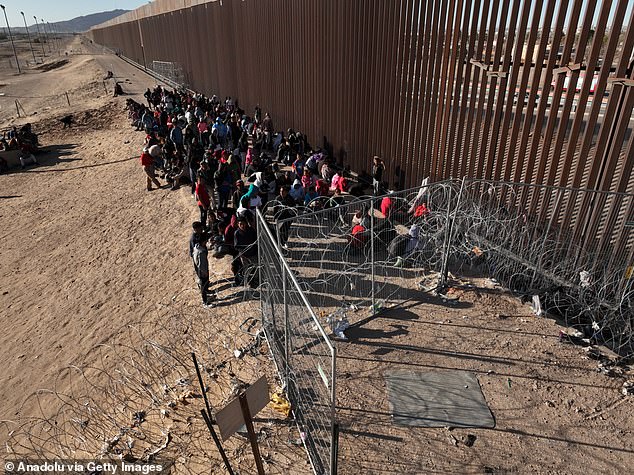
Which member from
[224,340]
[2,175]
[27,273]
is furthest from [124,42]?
[224,340]

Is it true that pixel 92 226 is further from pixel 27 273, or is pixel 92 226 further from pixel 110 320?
pixel 110 320

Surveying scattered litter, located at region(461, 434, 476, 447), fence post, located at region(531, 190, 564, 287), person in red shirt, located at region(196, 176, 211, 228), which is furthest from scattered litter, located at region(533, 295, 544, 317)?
person in red shirt, located at region(196, 176, 211, 228)

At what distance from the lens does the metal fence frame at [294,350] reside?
4449mm

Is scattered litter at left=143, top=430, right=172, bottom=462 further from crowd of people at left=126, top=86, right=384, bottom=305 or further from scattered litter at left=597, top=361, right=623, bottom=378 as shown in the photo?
scattered litter at left=597, top=361, right=623, bottom=378

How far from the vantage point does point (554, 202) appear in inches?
273

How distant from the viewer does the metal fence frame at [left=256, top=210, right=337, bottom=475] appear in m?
4.45

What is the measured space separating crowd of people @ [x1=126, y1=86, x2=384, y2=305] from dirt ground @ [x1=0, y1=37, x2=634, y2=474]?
2.81 ft

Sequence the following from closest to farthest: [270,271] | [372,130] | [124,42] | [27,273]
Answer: [270,271], [27,273], [372,130], [124,42]

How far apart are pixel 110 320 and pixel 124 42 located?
69.8 meters

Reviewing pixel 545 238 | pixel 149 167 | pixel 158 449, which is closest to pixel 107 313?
pixel 158 449

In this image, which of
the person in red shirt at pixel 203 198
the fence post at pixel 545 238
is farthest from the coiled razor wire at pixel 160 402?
the fence post at pixel 545 238

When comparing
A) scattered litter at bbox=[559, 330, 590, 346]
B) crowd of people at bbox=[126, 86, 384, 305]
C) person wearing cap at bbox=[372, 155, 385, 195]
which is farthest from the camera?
person wearing cap at bbox=[372, 155, 385, 195]

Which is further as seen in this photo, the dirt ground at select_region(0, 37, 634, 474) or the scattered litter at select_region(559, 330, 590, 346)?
the scattered litter at select_region(559, 330, 590, 346)

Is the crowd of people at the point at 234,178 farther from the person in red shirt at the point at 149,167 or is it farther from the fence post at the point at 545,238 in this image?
the fence post at the point at 545,238
